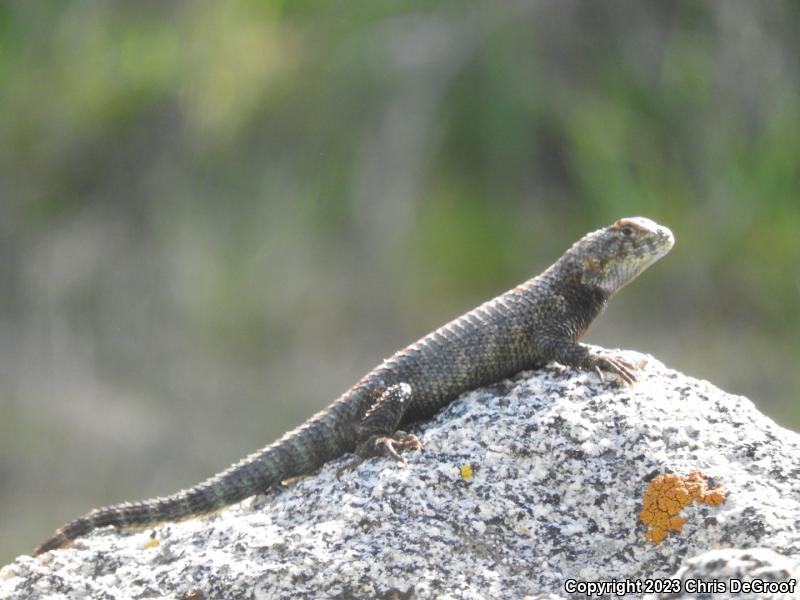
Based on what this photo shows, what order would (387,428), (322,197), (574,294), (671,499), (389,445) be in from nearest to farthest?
(671,499) → (389,445) → (387,428) → (574,294) → (322,197)

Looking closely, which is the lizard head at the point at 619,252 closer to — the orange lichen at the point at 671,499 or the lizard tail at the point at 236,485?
the lizard tail at the point at 236,485

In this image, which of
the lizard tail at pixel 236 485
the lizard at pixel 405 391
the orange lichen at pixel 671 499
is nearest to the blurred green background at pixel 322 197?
the lizard at pixel 405 391

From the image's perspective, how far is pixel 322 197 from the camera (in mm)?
12242

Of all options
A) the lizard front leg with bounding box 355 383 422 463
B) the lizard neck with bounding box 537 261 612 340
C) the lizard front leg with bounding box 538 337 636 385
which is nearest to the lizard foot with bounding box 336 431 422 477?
the lizard front leg with bounding box 355 383 422 463

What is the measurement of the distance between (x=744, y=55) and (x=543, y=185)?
222 centimetres

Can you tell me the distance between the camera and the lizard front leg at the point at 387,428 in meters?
4.11

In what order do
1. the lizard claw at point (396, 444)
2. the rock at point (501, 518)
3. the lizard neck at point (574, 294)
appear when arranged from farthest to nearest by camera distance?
the lizard neck at point (574, 294), the lizard claw at point (396, 444), the rock at point (501, 518)

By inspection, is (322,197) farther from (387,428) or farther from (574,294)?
(387,428)

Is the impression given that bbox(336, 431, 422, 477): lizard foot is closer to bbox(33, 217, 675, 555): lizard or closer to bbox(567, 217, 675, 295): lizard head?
bbox(33, 217, 675, 555): lizard

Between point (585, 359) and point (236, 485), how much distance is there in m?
1.31

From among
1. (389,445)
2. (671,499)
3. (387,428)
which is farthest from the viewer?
(387,428)

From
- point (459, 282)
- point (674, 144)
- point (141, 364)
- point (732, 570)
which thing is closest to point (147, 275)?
point (141, 364)

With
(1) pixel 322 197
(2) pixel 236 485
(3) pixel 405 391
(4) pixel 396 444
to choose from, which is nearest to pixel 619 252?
(3) pixel 405 391

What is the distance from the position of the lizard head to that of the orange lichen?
1.49 m
